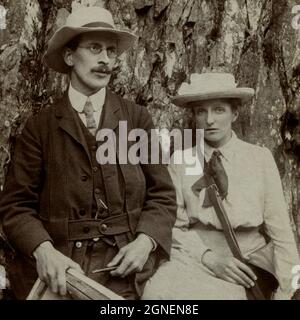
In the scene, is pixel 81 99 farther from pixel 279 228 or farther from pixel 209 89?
pixel 279 228

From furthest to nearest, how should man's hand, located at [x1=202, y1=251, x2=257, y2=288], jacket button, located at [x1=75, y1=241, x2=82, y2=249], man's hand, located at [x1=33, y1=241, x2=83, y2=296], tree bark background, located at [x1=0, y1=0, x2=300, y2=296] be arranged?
tree bark background, located at [x1=0, y1=0, x2=300, y2=296]
man's hand, located at [x1=202, y1=251, x2=257, y2=288]
jacket button, located at [x1=75, y1=241, x2=82, y2=249]
man's hand, located at [x1=33, y1=241, x2=83, y2=296]

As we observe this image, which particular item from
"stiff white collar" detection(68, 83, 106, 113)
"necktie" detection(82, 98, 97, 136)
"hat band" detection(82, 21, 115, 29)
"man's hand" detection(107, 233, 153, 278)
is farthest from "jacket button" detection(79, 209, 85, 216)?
"hat band" detection(82, 21, 115, 29)

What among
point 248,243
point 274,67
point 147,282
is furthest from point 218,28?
point 147,282

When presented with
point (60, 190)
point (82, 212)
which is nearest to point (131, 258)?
point (82, 212)

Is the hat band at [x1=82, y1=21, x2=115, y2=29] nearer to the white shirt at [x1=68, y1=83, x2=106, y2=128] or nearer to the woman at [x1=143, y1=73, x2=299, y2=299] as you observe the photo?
the white shirt at [x1=68, y1=83, x2=106, y2=128]

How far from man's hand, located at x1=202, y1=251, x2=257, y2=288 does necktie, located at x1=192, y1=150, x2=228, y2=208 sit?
0.29 meters

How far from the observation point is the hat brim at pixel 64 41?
128 inches

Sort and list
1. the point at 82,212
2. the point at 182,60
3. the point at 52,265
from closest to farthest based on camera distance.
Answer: the point at 52,265 → the point at 82,212 → the point at 182,60

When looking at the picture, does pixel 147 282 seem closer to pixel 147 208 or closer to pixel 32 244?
pixel 147 208

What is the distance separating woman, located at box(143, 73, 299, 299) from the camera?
3.40 meters

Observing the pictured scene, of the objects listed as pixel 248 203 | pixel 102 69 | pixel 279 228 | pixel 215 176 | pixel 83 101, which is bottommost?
pixel 279 228

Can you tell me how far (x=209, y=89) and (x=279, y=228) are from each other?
0.75 m

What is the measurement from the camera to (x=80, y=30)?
324 cm

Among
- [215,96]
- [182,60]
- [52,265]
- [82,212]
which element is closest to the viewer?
[52,265]
